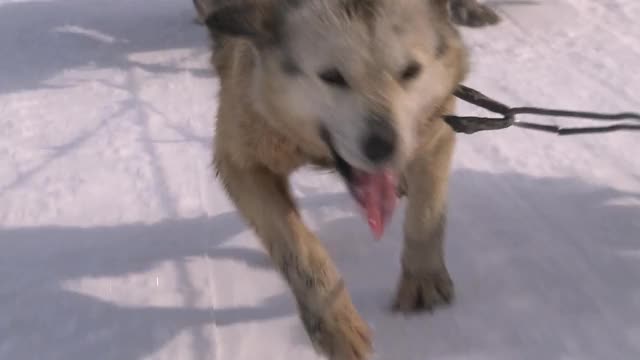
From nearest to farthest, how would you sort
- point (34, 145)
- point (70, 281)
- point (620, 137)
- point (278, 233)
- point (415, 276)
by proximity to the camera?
point (278, 233), point (415, 276), point (70, 281), point (620, 137), point (34, 145)

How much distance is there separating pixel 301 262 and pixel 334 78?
58 centimetres

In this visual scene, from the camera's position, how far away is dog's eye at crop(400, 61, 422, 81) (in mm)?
2475

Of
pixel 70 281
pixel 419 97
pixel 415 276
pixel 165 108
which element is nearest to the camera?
pixel 419 97

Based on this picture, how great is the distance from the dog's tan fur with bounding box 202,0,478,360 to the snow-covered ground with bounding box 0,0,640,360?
209 millimetres

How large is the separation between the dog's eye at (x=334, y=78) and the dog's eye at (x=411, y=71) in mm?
150

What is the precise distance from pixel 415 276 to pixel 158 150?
184 centimetres

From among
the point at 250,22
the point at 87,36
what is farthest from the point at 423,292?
the point at 87,36

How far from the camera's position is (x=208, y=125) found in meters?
4.83

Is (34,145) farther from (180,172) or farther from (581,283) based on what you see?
(581,283)

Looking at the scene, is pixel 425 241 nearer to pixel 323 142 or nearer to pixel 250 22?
pixel 323 142

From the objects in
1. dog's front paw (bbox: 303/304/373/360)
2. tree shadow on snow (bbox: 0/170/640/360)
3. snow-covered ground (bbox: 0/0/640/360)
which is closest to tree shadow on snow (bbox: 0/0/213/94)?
snow-covered ground (bbox: 0/0/640/360)

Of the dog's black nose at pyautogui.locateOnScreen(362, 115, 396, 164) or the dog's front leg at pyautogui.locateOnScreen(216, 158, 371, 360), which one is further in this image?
the dog's front leg at pyautogui.locateOnScreen(216, 158, 371, 360)

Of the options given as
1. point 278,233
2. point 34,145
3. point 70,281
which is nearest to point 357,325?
point 278,233

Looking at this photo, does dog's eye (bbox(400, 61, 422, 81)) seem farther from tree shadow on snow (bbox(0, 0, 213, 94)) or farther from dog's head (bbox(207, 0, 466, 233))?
tree shadow on snow (bbox(0, 0, 213, 94))
